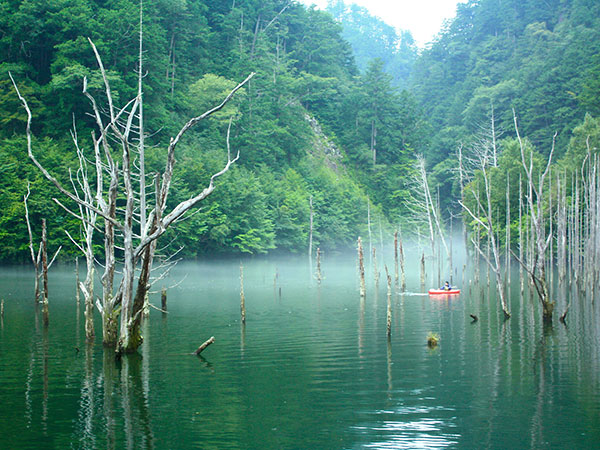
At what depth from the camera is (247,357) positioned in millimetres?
22922

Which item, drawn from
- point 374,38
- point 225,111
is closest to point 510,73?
point 225,111

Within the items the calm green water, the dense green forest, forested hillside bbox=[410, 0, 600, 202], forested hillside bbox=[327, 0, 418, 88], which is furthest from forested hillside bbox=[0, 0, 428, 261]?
forested hillside bbox=[327, 0, 418, 88]

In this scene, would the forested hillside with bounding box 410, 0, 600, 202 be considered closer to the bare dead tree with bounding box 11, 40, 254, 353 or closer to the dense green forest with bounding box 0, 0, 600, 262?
the dense green forest with bounding box 0, 0, 600, 262

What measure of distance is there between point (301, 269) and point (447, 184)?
38571 mm

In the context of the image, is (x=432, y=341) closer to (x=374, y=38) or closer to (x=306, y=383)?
(x=306, y=383)

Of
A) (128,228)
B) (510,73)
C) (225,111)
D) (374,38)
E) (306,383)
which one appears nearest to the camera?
(306,383)

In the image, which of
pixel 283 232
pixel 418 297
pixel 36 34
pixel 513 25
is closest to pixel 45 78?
pixel 36 34

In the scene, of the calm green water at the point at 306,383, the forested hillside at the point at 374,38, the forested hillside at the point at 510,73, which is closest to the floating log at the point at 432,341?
the calm green water at the point at 306,383

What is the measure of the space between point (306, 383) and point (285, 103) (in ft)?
268

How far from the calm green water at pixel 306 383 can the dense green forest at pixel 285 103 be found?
62.0ft

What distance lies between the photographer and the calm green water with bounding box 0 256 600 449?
1402 cm

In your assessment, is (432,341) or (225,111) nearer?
(432,341)

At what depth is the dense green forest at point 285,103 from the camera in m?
62.8

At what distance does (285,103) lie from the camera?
320ft
